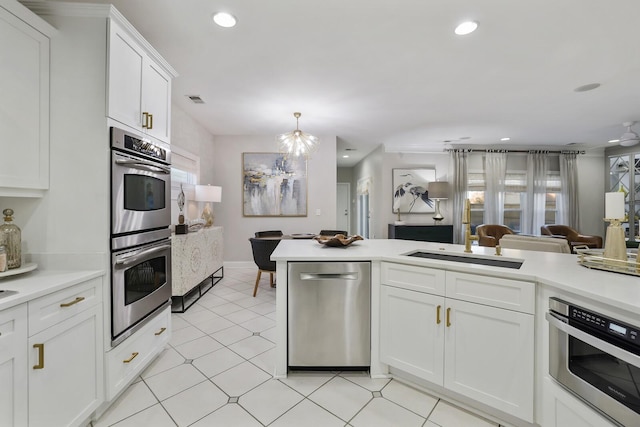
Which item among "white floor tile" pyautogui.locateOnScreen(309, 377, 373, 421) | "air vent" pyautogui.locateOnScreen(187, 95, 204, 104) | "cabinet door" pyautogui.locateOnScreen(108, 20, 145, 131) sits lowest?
"white floor tile" pyautogui.locateOnScreen(309, 377, 373, 421)

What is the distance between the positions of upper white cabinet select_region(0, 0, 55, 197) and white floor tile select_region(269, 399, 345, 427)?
184cm

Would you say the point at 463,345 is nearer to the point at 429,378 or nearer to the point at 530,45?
the point at 429,378

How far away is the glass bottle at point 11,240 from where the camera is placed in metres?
1.32

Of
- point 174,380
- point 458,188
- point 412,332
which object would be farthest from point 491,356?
point 458,188

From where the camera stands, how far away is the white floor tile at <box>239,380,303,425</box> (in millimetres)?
1552

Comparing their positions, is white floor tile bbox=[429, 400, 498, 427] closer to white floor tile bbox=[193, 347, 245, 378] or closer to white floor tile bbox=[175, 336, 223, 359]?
white floor tile bbox=[193, 347, 245, 378]

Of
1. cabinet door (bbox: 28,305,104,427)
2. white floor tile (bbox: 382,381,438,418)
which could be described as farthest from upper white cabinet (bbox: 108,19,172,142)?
white floor tile (bbox: 382,381,438,418)

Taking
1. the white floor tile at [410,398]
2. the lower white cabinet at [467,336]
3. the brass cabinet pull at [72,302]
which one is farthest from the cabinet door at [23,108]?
the white floor tile at [410,398]

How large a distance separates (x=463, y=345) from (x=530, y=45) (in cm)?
249

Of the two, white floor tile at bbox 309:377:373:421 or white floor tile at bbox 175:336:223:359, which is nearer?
white floor tile at bbox 309:377:373:421

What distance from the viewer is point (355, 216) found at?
877 centimetres

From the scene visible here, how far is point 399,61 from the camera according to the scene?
2.52 metres

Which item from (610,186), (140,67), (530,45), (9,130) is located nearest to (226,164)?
(140,67)

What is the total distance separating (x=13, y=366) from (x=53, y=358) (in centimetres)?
18
